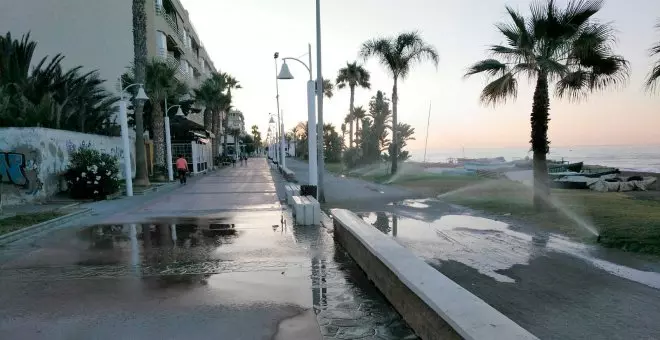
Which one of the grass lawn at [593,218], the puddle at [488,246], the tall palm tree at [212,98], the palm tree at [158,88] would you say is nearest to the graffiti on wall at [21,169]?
the palm tree at [158,88]

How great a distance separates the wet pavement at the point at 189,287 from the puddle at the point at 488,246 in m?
1.82

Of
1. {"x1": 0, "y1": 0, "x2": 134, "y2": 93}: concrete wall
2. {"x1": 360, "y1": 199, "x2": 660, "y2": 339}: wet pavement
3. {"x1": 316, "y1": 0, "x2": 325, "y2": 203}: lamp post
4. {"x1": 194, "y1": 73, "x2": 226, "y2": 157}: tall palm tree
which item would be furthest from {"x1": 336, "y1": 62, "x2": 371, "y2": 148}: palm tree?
{"x1": 360, "y1": 199, "x2": 660, "y2": 339}: wet pavement

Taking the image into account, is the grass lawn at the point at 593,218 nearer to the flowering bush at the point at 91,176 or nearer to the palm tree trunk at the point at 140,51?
the flowering bush at the point at 91,176

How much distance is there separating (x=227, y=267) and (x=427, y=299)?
385 cm

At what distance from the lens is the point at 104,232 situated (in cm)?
1039

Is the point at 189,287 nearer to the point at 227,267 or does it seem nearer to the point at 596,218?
the point at 227,267

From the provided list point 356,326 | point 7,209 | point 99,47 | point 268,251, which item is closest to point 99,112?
point 99,47

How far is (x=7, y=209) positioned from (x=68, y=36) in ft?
78.7

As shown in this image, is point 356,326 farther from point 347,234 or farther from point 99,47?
point 99,47

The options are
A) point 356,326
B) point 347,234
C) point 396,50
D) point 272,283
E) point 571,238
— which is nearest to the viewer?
point 356,326

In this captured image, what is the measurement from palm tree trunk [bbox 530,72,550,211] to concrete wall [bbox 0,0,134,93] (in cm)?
3063

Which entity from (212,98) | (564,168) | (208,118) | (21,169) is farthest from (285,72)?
(208,118)

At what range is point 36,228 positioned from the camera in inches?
415

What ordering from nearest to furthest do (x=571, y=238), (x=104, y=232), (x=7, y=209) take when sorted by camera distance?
(x=571, y=238)
(x=104, y=232)
(x=7, y=209)
